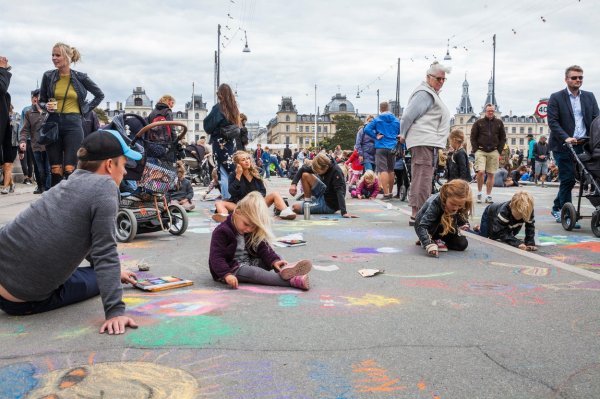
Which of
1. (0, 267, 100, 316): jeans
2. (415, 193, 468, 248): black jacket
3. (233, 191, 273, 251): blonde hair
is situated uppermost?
(233, 191, 273, 251): blonde hair

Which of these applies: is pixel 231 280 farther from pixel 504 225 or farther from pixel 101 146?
pixel 504 225

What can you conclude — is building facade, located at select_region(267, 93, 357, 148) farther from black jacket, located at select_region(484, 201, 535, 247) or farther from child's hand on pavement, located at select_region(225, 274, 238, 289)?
child's hand on pavement, located at select_region(225, 274, 238, 289)

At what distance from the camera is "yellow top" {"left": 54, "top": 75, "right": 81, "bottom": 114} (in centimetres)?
725

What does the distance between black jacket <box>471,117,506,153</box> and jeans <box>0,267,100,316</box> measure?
890cm

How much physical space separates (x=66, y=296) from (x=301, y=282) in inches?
59.5

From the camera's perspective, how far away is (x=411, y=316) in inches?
138

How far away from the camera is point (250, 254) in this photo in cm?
458

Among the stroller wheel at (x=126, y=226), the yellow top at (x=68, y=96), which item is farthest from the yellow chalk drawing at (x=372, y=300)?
the yellow top at (x=68, y=96)

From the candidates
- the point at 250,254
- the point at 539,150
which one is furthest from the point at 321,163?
the point at 539,150

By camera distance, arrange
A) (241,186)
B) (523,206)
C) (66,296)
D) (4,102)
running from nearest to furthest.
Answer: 1. (66,296)
2. (4,102)
3. (523,206)
4. (241,186)

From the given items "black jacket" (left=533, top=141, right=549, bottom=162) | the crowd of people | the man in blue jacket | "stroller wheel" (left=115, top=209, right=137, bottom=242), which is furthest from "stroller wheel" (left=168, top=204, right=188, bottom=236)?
"black jacket" (left=533, top=141, right=549, bottom=162)

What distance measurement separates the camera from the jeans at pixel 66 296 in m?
3.47

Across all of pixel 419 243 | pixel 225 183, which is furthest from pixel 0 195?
pixel 419 243

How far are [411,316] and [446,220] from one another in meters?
2.45
